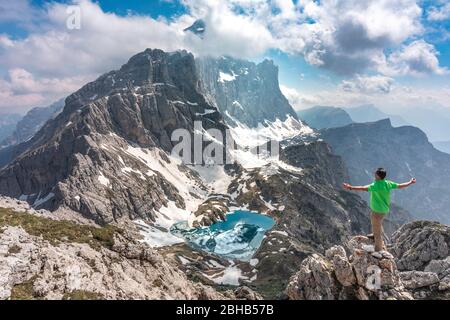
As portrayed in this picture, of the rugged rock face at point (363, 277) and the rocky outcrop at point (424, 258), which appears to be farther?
the rocky outcrop at point (424, 258)

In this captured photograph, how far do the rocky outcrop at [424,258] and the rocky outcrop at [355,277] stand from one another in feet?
27.3

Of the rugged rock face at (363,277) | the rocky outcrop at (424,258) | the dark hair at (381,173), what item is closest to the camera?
the dark hair at (381,173)

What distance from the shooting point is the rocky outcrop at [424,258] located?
36.5 metres

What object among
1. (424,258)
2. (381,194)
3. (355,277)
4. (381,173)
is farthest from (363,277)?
(424,258)

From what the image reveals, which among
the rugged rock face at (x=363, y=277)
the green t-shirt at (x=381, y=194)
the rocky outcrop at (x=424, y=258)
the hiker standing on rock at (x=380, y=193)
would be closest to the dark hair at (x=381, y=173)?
the hiker standing on rock at (x=380, y=193)

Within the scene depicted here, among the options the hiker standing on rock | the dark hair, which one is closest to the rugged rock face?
the hiker standing on rock

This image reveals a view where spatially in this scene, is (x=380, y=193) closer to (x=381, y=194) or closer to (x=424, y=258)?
(x=381, y=194)

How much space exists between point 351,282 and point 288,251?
156 m

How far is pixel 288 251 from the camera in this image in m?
180

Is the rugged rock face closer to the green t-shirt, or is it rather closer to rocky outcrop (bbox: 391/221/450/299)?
rocky outcrop (bbox: 391/221/450/299)

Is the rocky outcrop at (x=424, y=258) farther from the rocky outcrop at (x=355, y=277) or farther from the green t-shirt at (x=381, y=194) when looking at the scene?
the green t-shirt at (x=381, y=194)
